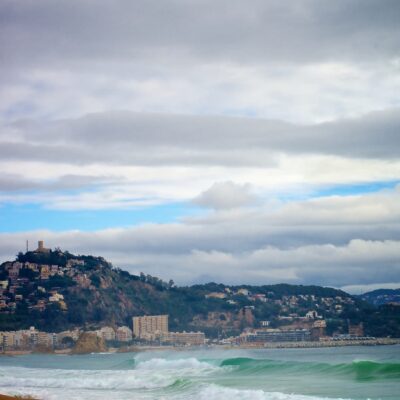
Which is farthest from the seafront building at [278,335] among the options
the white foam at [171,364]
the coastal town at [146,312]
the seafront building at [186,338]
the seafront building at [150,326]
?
the white foam at [171,364]

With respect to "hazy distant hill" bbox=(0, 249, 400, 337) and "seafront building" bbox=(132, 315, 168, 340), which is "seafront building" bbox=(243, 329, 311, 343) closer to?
"hazy distant hill" bbox=(0, 249, 400, 337)

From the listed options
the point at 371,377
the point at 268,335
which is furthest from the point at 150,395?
the point at 268,335

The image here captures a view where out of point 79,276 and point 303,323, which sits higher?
point 79,276

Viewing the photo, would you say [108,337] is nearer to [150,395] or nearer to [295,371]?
[295,371]

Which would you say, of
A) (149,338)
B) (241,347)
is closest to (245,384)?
(241,347)

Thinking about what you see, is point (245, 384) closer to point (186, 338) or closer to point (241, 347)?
point (241, 347)
